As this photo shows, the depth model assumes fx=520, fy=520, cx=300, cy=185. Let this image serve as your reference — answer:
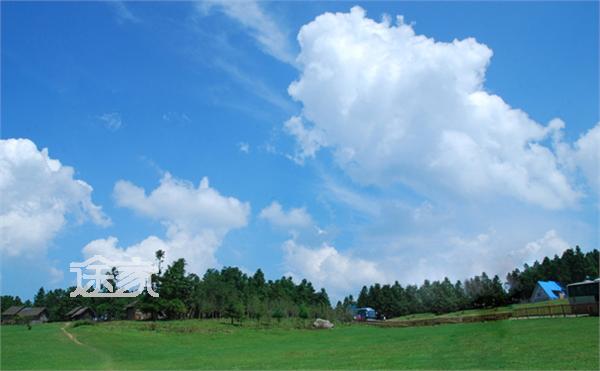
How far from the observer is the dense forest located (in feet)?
264

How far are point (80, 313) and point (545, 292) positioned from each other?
90.1 meters

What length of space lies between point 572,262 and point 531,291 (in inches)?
689

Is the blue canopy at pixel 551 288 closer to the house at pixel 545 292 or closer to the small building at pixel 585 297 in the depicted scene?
the house at pixel 545 292

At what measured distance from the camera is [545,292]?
90.8 m

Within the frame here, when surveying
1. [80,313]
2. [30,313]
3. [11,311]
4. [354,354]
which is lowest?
[354,354]

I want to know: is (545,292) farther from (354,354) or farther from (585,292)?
(354,354)

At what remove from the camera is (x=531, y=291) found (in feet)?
332

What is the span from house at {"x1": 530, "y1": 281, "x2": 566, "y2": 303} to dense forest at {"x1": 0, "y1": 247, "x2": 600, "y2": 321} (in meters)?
2.51

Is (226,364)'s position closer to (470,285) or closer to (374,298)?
(470,285)

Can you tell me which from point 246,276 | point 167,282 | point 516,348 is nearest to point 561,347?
point 516,348

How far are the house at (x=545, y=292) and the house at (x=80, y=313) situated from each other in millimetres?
86700

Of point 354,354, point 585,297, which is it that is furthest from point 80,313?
point 585,297

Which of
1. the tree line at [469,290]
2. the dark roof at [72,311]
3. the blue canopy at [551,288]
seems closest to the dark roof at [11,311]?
the dark roof at [72,311]

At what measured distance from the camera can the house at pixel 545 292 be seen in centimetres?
8981
